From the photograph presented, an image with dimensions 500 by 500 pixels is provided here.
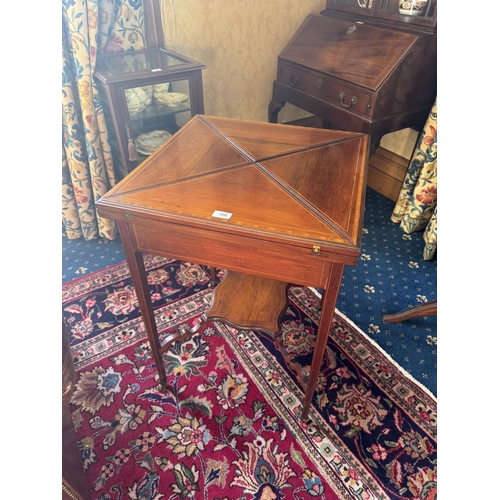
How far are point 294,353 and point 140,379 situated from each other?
0.67 meters

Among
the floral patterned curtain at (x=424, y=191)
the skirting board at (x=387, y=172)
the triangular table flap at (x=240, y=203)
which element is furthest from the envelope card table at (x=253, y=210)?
the skirting board at (x=387, y=172)

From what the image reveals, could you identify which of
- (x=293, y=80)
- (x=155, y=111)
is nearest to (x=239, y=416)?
(x=155, y=111)

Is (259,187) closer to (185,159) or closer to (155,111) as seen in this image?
(185,159)

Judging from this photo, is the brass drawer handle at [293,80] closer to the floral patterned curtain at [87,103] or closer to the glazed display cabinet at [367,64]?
the glazed display cabinet at [367,64]

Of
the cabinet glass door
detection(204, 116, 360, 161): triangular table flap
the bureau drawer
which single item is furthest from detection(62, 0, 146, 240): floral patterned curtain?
the bureau drawer

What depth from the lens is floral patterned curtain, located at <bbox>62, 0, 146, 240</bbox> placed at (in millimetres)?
1667

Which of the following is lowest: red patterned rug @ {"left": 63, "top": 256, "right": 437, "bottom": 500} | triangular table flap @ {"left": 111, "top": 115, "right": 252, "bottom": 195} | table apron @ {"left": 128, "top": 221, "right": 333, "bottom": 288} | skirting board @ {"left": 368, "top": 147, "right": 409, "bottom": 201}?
red patterned rug @ {"left": 63, "top": 256, "right": 437, "bottom": 500}

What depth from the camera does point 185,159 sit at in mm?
1207

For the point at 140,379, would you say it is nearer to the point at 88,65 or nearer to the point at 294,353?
the point at 294,353

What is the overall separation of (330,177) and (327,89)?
4.06 feet

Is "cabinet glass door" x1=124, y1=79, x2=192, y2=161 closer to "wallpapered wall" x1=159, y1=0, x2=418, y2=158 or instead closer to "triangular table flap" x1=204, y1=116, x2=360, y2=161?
"wallpapered wall" x1=159, y1=0, x2=418, y2=158

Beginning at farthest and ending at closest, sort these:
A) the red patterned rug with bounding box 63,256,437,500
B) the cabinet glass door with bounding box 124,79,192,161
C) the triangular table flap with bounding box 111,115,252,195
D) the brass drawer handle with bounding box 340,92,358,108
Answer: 1. the brass drawer handle with bounding box 340,92,358,108
2. the cabinet glass door with bounding box 124,79,192,161
3. the red patterned rug with bounding box 63,256,437,500
4. the triangular table flap with bounding box 111,115,252,195
